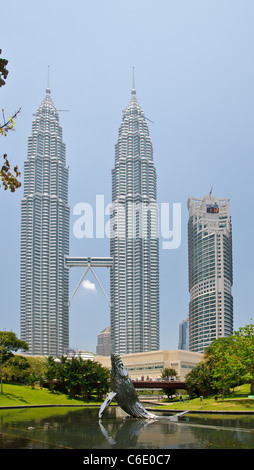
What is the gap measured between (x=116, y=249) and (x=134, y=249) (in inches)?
283

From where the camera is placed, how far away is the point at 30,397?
64.6m

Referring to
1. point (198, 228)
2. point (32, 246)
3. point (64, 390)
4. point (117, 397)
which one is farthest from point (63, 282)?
point (117, 397)

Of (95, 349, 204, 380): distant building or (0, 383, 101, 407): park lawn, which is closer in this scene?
(0, 383, 101, 407): park lawn

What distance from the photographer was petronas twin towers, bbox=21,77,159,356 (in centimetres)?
17138

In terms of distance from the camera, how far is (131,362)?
161125 millimetres

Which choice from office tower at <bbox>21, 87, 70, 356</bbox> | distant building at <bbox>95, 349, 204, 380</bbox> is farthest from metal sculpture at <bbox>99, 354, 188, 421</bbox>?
office tower at <bbox>21, 87, 70, 356</bbox>

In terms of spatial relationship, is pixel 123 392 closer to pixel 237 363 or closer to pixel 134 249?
pixel 237 363

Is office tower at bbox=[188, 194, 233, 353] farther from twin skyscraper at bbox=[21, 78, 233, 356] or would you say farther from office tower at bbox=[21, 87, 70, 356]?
office tower at bbox=[21, 87, 70, 356]

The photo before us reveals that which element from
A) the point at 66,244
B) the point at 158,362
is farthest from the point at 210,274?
the point at 66,244

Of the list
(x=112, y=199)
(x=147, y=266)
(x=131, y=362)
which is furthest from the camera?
(x=112, y=199)

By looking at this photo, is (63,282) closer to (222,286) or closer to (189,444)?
(222,286)

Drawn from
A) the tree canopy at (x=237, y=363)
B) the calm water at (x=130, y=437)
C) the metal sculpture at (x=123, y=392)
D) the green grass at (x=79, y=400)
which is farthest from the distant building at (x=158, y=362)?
the calm water at (x=130, y=437)

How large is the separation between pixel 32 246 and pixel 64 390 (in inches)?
4219

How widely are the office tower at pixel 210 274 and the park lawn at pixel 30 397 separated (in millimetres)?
112248
